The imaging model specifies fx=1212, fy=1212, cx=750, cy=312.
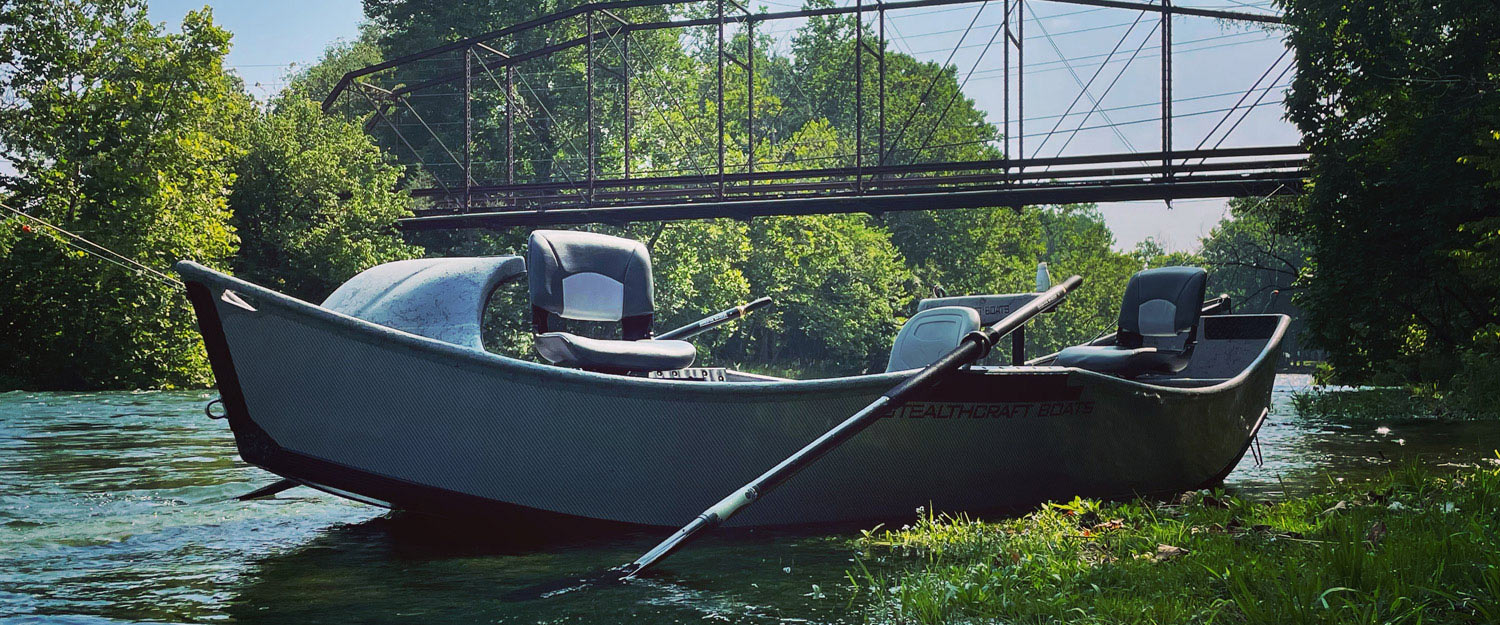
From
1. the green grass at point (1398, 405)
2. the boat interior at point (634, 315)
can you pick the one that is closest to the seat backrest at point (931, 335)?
the boat interior at point (634, 315)

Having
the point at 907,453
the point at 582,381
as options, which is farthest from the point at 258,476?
the point at 907,453

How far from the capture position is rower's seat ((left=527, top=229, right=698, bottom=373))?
6.75m

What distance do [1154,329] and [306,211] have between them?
28875 mm

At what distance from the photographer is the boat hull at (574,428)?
5855 millimetres

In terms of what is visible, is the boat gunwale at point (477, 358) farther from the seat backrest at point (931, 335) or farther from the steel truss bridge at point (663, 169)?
the steel truss bridge at point (663, 169)

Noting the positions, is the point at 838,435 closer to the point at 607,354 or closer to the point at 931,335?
the point at 607,354

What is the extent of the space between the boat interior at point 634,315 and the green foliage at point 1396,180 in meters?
7.25

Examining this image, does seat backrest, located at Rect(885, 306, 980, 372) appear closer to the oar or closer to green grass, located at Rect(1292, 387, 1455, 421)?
the oar

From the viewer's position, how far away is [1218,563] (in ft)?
14.6

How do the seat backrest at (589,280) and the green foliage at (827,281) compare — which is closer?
the seat backrest at (589,280)

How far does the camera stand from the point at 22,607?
14.9 feet

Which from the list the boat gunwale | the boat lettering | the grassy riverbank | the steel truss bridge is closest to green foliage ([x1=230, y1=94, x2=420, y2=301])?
the steel truss bridge

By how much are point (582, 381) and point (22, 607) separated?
2.49 meters

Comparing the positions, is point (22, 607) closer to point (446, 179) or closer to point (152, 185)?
point (152, 185)
